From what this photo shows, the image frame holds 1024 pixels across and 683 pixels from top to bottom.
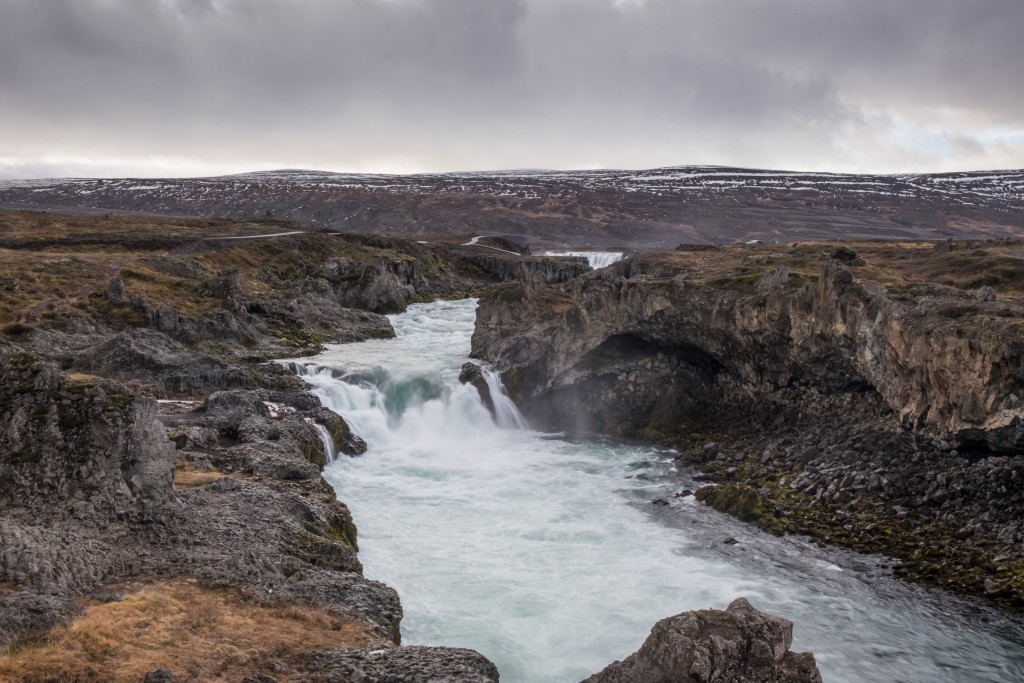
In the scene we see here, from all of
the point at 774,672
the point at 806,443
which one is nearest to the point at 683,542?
the point at 806,443

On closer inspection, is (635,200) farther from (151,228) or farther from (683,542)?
(683,542)

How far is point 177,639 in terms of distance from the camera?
1293cm

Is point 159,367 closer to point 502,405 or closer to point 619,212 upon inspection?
point 502,405

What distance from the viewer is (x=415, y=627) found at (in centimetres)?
1786

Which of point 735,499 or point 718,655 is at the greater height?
point 718,655

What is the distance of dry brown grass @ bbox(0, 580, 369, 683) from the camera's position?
11578mm

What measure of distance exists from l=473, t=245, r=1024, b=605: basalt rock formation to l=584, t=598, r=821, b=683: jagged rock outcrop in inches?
404

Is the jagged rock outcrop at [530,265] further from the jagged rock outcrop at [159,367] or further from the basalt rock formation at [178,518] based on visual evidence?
the basalt rock formation at [178,518]

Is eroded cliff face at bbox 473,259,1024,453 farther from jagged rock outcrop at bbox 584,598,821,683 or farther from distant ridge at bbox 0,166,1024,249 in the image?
distant ridge at bbox 0,166,1024,249

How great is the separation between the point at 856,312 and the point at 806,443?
563 centimetres

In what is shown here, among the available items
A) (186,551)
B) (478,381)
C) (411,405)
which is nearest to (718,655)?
(186,551)

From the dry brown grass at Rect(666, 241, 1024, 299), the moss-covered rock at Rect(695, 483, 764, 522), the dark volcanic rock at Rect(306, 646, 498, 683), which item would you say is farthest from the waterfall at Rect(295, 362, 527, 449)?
the dark volcanic rock at Rect(306, 646, 498, 683)

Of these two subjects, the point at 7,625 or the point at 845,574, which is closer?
the point at 7,625

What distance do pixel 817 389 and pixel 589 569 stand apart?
Answer: 1615cm
